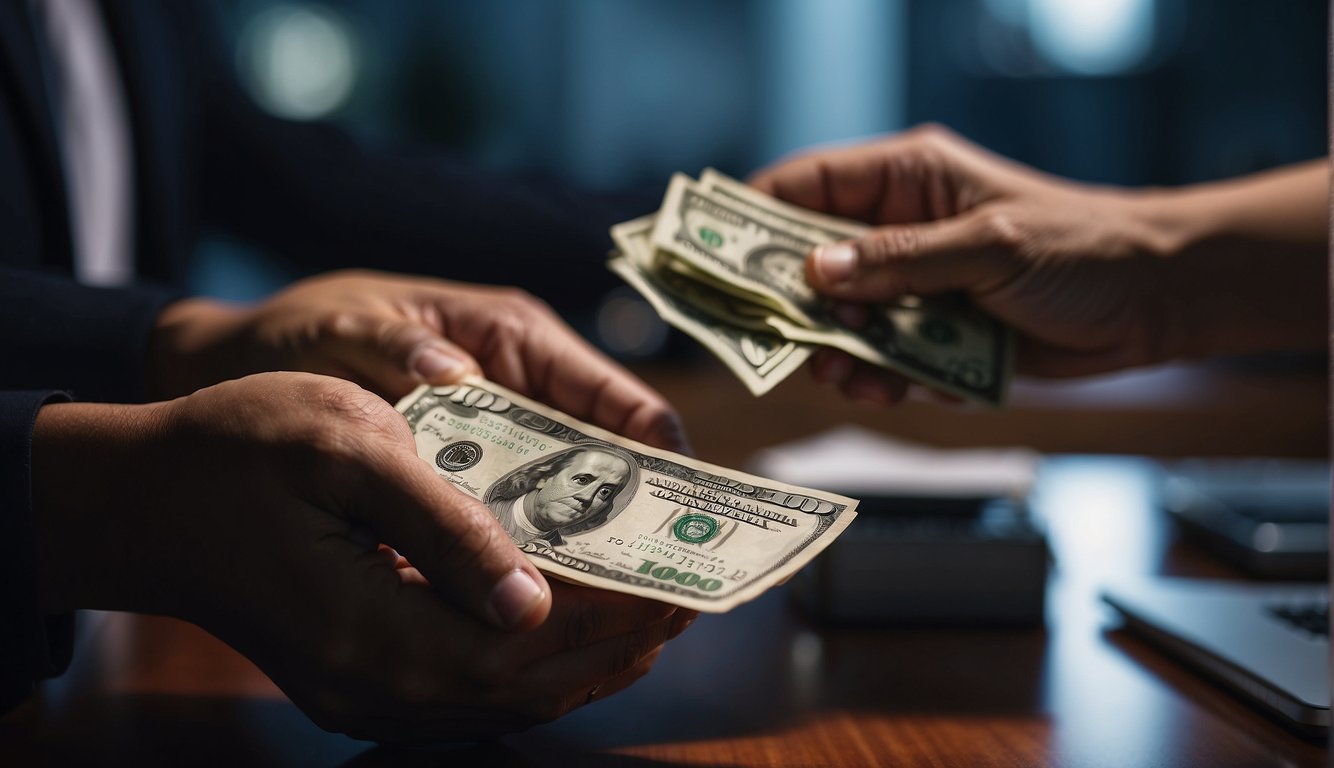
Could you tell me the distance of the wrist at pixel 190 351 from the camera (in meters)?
0.83

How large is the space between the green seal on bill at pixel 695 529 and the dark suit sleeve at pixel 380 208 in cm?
100

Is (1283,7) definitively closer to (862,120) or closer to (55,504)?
(862,120)

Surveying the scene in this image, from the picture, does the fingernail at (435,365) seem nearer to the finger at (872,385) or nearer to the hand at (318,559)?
the hand at (318,559)

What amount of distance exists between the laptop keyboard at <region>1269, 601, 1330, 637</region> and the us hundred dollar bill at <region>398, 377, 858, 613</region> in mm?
375

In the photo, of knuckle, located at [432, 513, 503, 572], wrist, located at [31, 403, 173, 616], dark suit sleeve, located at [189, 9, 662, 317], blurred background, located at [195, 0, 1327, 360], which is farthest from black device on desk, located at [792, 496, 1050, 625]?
blurred background, located at [195, 0, 1327, 360]

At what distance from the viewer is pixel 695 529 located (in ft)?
2.12

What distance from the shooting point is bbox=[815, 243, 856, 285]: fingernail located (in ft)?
2.98

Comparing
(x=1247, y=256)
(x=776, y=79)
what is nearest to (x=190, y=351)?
(x=1247, y=256)

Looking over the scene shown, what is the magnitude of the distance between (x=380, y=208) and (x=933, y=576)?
105cm

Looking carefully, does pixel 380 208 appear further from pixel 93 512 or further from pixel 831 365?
pixel 93 512

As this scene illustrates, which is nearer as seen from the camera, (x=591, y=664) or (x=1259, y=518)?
(x=591, y=664)

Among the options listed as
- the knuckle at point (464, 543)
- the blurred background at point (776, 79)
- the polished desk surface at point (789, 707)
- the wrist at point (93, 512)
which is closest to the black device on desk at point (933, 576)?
the polished desk surface at point (789, 707)

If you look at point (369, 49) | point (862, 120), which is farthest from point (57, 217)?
point (862, 120)

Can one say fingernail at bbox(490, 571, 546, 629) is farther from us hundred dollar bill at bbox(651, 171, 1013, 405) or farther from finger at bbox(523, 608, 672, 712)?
us hundred dollar bill at bbox(651, 171, 1013, 405)
